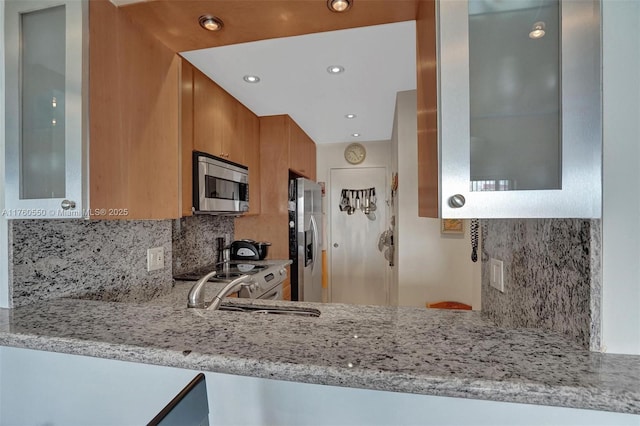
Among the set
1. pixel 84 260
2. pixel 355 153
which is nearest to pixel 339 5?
pixel 84 260

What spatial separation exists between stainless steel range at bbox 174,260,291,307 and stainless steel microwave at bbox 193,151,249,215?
0.48 meters

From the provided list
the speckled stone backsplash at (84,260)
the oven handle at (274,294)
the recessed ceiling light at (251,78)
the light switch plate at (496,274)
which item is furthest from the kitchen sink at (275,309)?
the recessed ceiling light at (251,78)

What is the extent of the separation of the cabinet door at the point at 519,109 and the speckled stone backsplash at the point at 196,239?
2184 mm

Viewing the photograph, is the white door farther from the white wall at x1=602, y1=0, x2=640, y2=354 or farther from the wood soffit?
the white wall at x1=602, y1=0, x2=640, y2=354

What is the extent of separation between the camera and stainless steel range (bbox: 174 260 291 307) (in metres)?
2.05

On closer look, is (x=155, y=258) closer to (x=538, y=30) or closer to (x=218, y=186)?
(x=218, y=186)

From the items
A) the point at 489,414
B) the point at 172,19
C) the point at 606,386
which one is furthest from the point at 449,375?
the point at 172,19

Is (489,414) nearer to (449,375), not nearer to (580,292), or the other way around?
(449,375)

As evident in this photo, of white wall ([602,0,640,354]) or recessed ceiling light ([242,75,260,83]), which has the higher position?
recessed ceiling light ([242,75,260,83])

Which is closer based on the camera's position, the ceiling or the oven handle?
the ceiling

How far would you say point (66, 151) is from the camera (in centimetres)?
92

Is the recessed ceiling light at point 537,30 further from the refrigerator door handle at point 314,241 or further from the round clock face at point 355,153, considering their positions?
the round clock face at point 355,153

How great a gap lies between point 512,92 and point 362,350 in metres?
0.66

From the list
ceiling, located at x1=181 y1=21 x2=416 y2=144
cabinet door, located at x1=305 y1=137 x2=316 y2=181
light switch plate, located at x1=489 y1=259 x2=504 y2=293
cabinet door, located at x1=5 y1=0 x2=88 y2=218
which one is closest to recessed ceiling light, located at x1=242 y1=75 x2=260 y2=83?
ceiling, located at x1=181 y1=21 x2=416 y2=144
